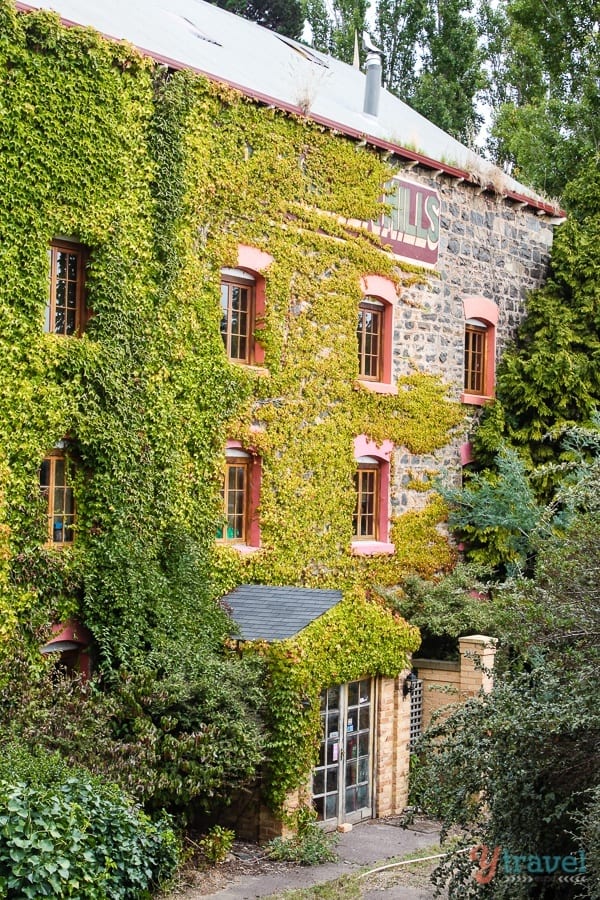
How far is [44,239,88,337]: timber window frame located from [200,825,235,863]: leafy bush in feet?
19.5

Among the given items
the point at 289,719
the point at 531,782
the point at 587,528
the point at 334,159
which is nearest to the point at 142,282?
the point at 334,159

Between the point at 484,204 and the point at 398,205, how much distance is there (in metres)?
2.50

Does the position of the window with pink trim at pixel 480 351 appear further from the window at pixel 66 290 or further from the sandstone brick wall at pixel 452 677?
the window at pixel 66 290

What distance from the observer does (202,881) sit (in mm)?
11602

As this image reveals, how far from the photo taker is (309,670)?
43.0ft

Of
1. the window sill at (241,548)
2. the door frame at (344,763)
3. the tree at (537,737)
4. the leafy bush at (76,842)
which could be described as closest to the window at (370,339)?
the window sill at (241,548)

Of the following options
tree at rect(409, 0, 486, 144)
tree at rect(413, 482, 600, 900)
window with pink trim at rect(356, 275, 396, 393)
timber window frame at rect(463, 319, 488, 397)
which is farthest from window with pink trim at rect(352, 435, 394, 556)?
tree at rect(409, 0, 486, 144)

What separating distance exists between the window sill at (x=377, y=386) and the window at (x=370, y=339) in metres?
0.15

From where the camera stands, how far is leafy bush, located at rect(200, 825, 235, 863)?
12.2m

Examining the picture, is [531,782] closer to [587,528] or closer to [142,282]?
[587,528]

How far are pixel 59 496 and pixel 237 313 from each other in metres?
3.95

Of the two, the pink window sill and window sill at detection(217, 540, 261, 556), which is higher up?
the pink window sill

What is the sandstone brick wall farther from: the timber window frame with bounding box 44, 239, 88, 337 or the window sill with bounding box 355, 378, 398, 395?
the timber window frame with bounding box 44, 239, 88, 337

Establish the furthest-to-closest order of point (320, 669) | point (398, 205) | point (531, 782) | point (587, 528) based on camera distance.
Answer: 1. point (398, 205)
2. point (320, 669)
3. point (587, 528)
4. point (531, 782)
